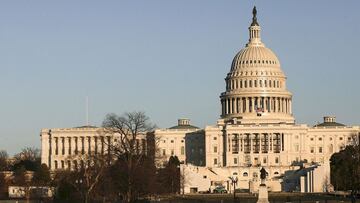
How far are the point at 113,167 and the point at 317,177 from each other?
4672cm

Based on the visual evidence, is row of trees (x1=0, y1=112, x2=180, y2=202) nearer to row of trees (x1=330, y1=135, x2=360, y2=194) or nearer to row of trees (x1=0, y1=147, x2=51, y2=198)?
row of trees (x1=0, y1=147, x2=51, y2=198)

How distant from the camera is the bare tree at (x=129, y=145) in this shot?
98.6m

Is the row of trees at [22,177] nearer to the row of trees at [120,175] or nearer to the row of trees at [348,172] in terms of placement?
the row of trees at [120,175]

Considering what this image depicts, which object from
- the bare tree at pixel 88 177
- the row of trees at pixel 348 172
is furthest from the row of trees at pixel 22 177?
the row of trees at pixel 348 172

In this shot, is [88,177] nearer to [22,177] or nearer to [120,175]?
[120,175]

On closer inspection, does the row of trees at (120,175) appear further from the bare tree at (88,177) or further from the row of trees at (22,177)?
the row of trees at (22,177)

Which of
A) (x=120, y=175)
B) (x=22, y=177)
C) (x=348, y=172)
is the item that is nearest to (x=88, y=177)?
(x=120, y=175)

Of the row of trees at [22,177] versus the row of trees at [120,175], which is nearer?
the row of trees at [120,175]

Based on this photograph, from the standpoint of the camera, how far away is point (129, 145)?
10869 cm

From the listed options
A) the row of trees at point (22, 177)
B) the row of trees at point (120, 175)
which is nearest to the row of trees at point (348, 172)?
the row of trees at point (120, 175)

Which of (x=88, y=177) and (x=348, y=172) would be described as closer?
(x=88, y=177)

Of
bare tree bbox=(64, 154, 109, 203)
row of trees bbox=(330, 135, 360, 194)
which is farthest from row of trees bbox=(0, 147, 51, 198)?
row of trees bbox=(330, 135, 360, 194)

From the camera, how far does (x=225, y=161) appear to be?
634 ft

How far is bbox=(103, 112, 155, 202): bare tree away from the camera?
324 ft
